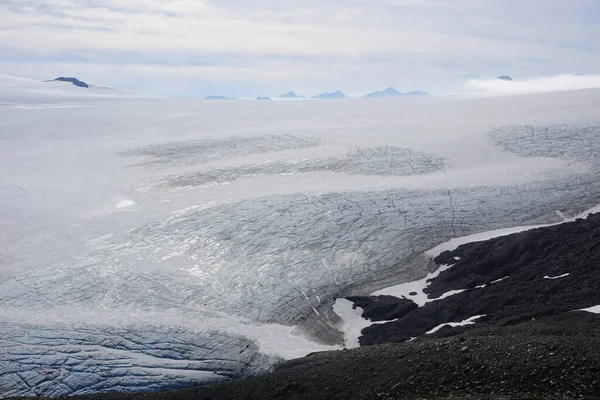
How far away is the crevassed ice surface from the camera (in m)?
22.3

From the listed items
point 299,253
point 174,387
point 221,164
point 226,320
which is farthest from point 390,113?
point 174,387

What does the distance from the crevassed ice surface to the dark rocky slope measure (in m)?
2.26

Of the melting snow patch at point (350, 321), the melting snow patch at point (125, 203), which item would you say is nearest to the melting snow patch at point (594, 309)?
the melting snow patch at point (350, 321)

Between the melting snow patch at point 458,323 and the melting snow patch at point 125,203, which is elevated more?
the melting snow patch at point 125,203

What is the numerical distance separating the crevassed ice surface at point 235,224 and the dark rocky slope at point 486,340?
2.26 metres

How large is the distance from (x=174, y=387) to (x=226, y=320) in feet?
13.5

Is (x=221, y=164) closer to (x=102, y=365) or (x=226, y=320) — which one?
(x=226, y=320)

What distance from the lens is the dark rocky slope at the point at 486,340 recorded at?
45.5 ft

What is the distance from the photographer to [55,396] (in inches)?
789

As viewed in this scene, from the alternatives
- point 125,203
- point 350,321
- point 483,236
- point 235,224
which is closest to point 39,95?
point 125,203

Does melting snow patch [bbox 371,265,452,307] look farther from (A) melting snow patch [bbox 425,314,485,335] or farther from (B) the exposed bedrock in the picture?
(A) melting snow patch [bbox 425,314,485,335]

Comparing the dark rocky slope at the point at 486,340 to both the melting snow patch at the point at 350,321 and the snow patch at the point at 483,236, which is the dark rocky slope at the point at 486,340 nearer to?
the melting snow patch at the point at 350,321

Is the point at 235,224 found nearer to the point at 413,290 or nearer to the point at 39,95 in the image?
the point at 413,290

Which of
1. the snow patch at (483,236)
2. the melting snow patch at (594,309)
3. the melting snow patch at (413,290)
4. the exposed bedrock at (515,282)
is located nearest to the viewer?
the melting snow patch at (594,309)
